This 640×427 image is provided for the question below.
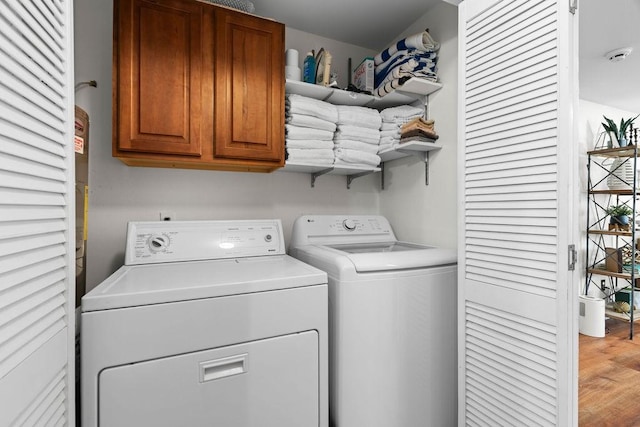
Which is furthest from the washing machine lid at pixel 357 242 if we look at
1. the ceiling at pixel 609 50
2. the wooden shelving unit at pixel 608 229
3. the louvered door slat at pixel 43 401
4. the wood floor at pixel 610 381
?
the wooden shelving unit at pixel 608 229

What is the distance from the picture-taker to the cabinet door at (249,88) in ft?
5.40

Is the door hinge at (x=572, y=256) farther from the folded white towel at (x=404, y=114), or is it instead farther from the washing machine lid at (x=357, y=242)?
the folded white towel at (x=404, y=114)

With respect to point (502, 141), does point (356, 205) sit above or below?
below

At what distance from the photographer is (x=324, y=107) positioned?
196 centimetres

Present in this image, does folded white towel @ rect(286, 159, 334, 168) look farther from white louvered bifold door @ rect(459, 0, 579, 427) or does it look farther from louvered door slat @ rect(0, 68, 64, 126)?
louvered door slat @ rect(0, 68, 64, 126)

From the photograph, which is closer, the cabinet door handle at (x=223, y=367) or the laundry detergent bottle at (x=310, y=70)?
the cabinet door handle at (x=223, y=367)

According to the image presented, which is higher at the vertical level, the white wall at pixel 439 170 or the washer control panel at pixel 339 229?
the white wall at pixel 439 170

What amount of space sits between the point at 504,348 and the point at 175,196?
191 centimetres

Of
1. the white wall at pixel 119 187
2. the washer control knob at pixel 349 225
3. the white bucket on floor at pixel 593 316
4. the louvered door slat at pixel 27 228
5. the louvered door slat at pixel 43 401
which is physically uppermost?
the white wall at pixel 119 187

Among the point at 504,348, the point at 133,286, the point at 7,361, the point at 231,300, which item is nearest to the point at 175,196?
the point at 133,286

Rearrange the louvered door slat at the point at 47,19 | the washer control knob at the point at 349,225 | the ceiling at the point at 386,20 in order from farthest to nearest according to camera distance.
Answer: the washer control knob at the point at 349,225 → the ceiling at the point at 386,20 → the louvered door slat at the point at 47,19

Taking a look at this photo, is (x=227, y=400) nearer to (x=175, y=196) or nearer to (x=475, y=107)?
(x=175, y=196)

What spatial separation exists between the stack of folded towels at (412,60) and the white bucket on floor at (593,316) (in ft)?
9.88

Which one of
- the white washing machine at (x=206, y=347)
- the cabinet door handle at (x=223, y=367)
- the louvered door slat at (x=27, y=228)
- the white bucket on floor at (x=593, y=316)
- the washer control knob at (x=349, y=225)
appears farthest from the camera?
the white bucket on floor at (x=593, y=316)
